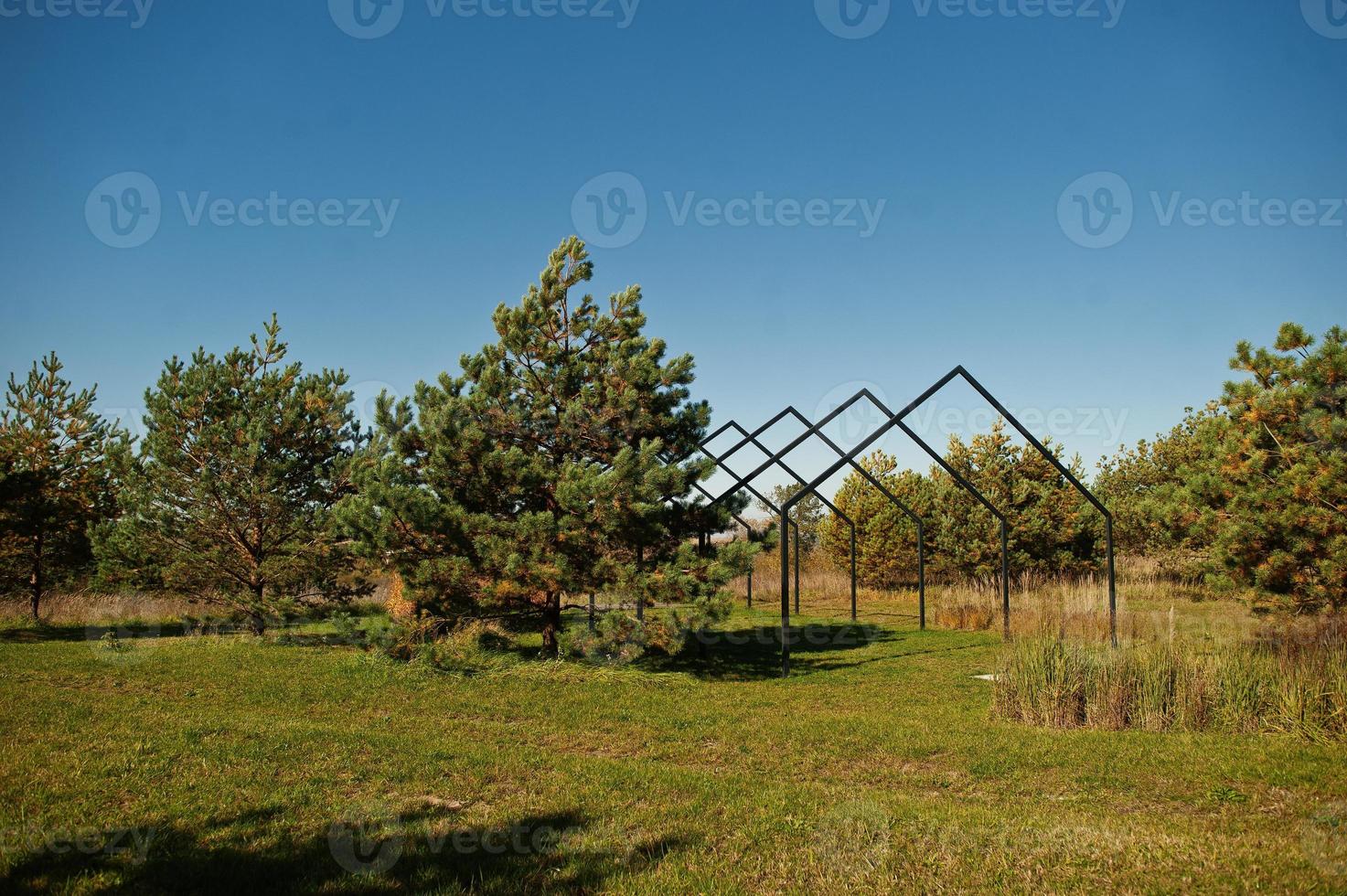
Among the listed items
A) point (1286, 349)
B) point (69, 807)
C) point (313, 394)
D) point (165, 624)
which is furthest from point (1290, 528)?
point (165, 624)

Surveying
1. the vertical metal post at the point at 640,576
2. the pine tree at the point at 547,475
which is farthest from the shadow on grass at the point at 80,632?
the vertical metal post at the point at 640,576

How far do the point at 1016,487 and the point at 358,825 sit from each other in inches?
1005

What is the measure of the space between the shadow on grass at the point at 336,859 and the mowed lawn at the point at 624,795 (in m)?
0.02

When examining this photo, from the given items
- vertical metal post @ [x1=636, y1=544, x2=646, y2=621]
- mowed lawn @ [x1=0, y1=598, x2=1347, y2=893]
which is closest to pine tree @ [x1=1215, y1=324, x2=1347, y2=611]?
mowed lawn @ [x1=0, y1=598, x2=1347, y2=893]

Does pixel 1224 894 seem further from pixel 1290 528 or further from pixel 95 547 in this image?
pixel 95 547

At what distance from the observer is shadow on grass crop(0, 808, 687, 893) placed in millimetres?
4102

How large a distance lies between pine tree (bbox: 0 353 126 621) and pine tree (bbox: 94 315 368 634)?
4033 millimetres

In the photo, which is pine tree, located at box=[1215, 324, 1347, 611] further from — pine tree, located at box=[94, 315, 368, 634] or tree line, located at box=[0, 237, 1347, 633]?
pine tree, located at box=[94, 315, 368, 634]

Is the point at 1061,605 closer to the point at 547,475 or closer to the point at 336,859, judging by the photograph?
the point at 547,475

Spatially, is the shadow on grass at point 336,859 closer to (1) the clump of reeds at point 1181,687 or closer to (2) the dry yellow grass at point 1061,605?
(1) the clump of reeds at point 1181,687

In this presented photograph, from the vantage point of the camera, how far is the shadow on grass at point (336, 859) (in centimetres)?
410

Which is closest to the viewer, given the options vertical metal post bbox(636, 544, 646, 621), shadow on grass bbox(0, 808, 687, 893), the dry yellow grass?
shadow on grass bbox(0, 808, 687, 893)

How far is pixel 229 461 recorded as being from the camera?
16.2 m

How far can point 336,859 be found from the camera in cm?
443
